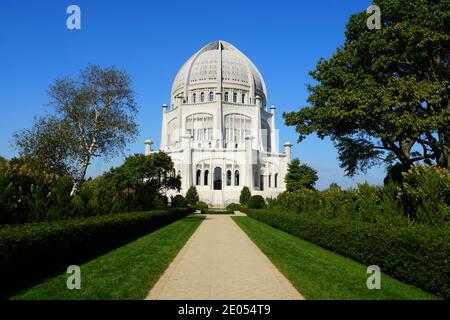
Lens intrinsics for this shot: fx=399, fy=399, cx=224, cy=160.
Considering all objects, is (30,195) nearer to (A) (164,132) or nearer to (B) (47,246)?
(B) (47,246)

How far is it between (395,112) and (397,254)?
1279 centimetres

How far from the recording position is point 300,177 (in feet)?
212

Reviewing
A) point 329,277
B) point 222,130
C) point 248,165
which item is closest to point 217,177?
point 248,165

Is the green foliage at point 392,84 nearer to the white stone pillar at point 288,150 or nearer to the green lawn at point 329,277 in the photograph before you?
the green lawn at point 329,277

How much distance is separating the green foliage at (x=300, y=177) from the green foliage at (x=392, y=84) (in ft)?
127

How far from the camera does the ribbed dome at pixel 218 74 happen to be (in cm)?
9681

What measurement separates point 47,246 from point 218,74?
295ft

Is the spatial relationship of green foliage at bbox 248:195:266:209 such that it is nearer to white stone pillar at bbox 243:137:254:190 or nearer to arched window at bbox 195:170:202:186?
white stone pillar at bbox 243:137:254:190

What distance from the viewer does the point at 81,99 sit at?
2412 cm

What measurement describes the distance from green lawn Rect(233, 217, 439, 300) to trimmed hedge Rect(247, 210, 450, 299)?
246 mm

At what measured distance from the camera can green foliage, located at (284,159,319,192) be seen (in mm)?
63156
